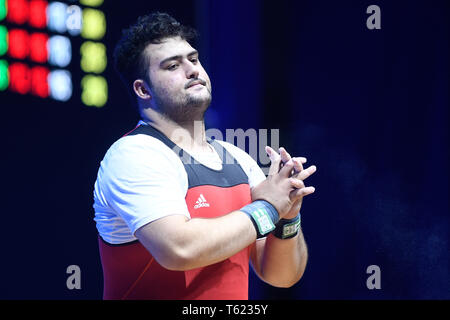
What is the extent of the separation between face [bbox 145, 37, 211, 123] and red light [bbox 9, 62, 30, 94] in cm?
142

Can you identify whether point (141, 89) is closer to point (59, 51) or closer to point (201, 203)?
point (201, 203)

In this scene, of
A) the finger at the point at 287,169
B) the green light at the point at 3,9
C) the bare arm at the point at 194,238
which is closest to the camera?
the bare arm at the point at 194,238

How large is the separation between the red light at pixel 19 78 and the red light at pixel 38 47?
0.10 meters

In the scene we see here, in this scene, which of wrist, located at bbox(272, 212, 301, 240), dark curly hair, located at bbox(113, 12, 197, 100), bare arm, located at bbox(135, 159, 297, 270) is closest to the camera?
bare arm, located at bbox(135, 159, 297, 270)

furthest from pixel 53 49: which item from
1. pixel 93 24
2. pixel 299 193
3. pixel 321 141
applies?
pixel 299 193

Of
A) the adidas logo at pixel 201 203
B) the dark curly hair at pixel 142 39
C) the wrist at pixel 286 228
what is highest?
the dark curly hair at pixel 142 39

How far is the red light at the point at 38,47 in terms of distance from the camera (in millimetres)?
3127

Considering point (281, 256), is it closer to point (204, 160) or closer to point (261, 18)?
point (204, 160)

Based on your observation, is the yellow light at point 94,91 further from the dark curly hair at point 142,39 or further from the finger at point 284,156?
the finger at point 284,156

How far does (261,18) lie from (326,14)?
17.4 inches

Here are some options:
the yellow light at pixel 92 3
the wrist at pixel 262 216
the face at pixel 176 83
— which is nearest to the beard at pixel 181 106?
the face at pixel 176 83

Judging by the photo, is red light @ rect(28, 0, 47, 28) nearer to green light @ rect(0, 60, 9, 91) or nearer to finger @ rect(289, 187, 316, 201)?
green light @ rect(0, 60, 9, 91)

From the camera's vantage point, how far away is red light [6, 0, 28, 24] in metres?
3.07

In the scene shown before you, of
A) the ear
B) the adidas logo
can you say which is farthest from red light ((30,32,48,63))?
the adidas logo
